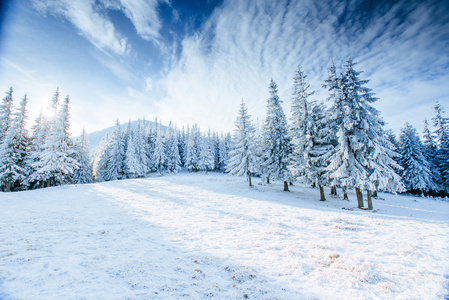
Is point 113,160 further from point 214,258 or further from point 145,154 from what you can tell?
point 214,258

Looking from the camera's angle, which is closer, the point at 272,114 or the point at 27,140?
the point at 272,114

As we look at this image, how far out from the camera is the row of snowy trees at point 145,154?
4725cm

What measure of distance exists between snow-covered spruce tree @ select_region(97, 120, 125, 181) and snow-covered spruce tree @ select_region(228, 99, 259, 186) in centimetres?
3513

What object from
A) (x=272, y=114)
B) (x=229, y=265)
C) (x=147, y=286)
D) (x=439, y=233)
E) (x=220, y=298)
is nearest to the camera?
(x=220, y=298)

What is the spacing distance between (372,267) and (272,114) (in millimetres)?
21540

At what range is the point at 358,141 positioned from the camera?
1723 centimetres

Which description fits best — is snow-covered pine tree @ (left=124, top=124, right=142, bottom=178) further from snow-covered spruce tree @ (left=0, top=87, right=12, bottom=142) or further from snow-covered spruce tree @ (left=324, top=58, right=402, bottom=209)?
snow-covered spruce tree @ (left=324, top=58, right=402, bottom=209)

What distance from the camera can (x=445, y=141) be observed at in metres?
34.3

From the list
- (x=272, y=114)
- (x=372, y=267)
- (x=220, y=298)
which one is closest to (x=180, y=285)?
(x=220, y=298)

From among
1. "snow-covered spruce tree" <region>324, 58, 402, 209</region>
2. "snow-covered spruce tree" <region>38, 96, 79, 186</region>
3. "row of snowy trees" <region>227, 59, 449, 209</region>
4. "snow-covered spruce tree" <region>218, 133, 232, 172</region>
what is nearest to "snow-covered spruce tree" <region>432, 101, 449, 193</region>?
"row of snowy trees" <region>227, 59, 449, 209</region>

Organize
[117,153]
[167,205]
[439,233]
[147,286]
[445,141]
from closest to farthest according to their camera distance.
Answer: [147,286]
[439,233]
[167,205]
[445,141]
[117,153]

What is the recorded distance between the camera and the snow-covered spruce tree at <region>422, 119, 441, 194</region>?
3444 centimetres

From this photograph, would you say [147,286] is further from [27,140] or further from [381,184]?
[27,140]

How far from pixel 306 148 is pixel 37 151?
40.2m
